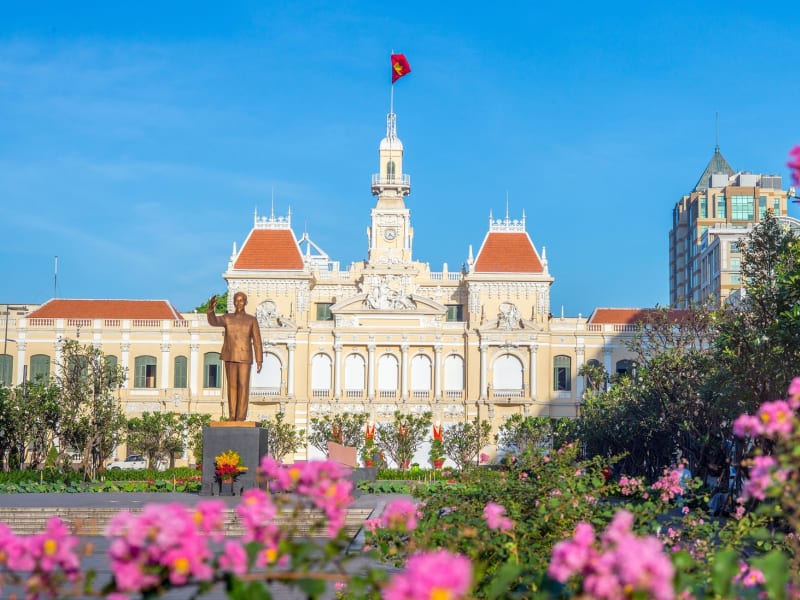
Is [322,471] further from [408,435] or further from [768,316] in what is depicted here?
[408,435]

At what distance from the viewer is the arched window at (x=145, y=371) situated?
64.1 meters

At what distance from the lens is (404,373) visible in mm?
63406

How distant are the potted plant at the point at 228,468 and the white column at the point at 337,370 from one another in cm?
4190

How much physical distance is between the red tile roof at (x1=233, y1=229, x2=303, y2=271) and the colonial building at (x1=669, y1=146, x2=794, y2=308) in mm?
32211

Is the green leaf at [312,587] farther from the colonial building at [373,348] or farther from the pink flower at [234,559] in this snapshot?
the colonial building at [373,348]

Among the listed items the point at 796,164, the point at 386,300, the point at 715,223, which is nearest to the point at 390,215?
the point at 386,300

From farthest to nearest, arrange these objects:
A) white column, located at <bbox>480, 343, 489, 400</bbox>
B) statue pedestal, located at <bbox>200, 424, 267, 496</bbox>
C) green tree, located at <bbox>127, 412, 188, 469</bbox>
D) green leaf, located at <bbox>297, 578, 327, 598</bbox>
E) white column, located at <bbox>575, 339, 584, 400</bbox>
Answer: white column, located at <bbox>575, 339, 584, 400</bbox>
white column, located at <bbox>480, 343, 489, 400</bbox>
green tree, located at <bbox>127, 412, 188, 469</bbox>
statue pedestal, located at <bbox>200, 424, 267, 496</bbox>
green leaf, located at <bbox>297, 578, 327, 598</bbox>

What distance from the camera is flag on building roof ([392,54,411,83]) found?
6962 centimetres

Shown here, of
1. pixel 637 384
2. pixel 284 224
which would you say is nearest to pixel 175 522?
pixel 637 384

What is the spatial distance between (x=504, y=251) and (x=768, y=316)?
45.6m

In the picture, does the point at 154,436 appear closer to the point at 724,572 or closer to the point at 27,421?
the point at 27,421

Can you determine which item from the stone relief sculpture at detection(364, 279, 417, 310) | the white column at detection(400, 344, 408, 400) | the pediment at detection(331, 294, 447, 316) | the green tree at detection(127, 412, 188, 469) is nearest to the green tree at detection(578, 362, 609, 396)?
the pediment at detection(331, 294, 447, 316)

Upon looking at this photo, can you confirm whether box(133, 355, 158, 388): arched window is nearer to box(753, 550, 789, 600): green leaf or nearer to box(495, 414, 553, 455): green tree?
box(495, 414, 553, 455): green tree

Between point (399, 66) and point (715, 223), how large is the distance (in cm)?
3571
